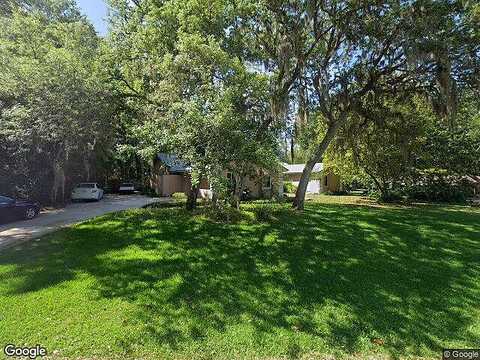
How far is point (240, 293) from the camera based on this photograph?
20.5 feet

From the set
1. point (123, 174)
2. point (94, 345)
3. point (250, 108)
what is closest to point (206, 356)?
point (94, 345)

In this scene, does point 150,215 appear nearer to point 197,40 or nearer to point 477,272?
point 197,40

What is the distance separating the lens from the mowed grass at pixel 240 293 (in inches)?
189

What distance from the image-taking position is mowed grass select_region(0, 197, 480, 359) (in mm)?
4812

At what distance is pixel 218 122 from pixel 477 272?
22.4 ft

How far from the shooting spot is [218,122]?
928 centimetres

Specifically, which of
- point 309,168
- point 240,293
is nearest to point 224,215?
point 309,168

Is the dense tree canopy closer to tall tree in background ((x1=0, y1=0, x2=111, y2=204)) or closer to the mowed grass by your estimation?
tall tree in background ((x1=0, y1=0, x2=111, y2=204))

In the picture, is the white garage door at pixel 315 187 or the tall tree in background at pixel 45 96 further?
the white garage door at pixel 315 187

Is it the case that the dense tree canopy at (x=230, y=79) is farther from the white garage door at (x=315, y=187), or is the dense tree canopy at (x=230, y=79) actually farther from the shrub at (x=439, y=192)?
the white garage door at (x=315, y=187)

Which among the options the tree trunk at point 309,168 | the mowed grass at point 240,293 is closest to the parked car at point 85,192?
the mowed grass at point 240,293

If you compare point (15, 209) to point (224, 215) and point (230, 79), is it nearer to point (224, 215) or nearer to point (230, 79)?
point (224, 215)

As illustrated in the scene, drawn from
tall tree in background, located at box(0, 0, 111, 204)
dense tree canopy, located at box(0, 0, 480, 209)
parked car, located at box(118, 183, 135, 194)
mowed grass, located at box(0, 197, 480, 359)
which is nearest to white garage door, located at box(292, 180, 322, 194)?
parked car, located at box(118, 183, 135, 194)

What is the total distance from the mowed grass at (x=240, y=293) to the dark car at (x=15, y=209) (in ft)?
16.0
